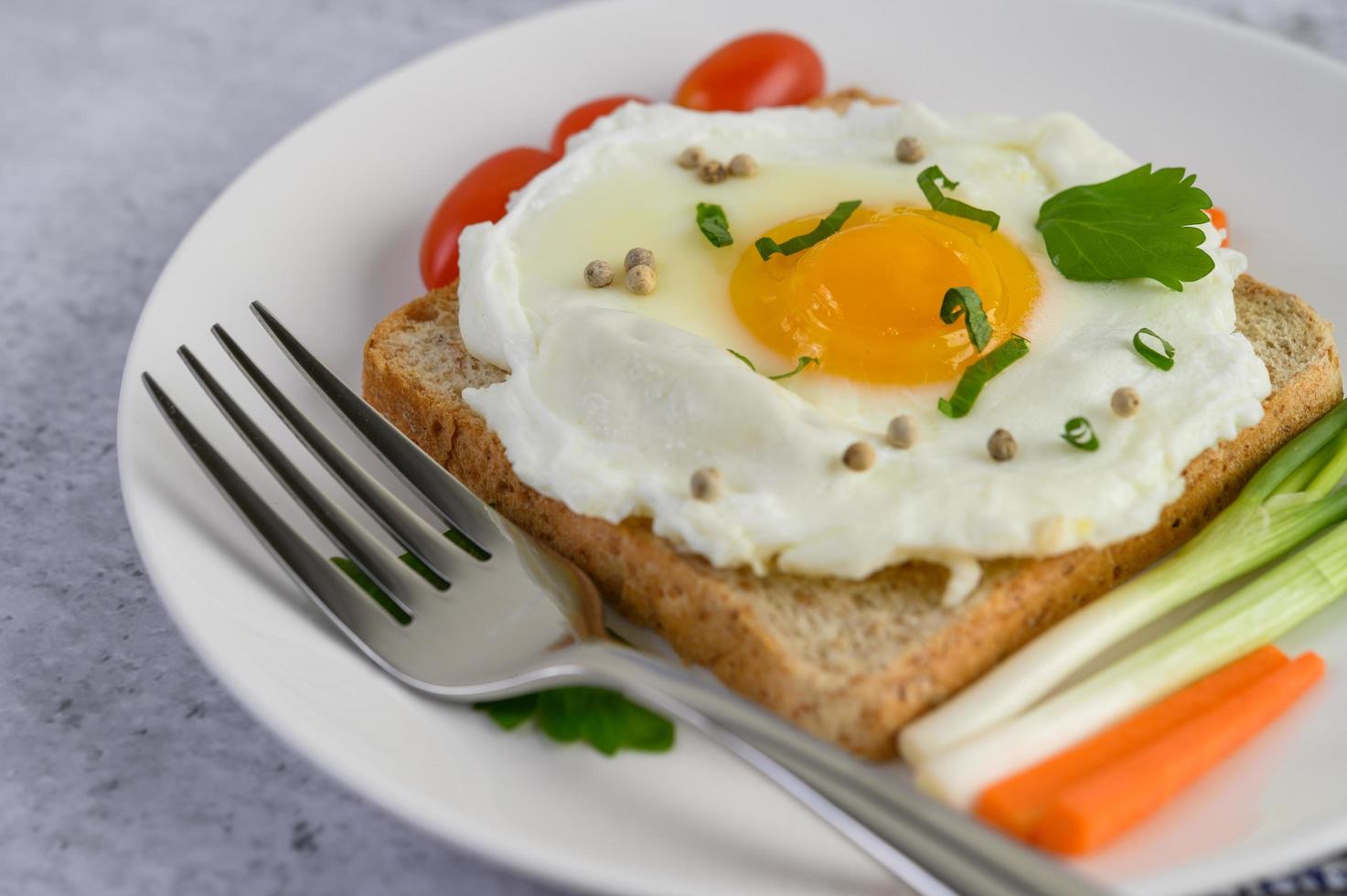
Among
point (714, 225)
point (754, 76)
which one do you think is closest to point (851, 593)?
point (714, 225)

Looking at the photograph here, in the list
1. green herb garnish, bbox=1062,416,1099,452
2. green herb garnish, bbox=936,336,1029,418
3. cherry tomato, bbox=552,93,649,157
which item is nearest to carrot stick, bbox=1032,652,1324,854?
green herb garnish, bbox=1062,416,1099,452

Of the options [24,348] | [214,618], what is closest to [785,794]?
[214,618]

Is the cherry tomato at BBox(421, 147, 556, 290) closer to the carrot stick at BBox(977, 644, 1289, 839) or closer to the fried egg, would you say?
the fried egg

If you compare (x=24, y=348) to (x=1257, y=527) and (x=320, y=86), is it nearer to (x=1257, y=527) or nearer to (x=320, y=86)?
(x=320, y=86)

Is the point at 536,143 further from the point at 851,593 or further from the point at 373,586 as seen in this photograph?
the point at 851,593

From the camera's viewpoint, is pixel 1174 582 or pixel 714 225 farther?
pixel 714 225
